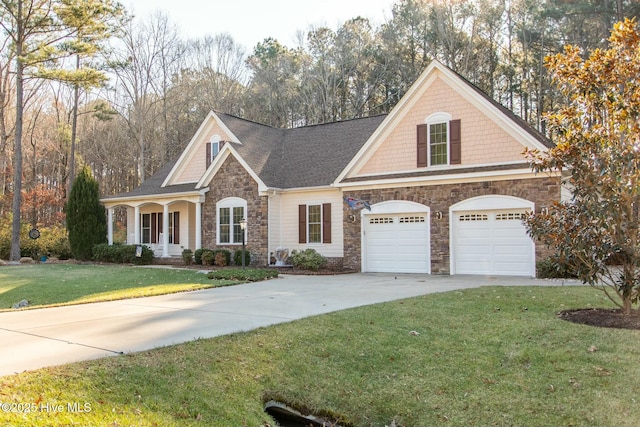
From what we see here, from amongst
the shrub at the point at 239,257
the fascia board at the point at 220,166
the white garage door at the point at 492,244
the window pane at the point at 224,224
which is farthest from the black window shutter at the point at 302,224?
the white garage door at the point at 492,244

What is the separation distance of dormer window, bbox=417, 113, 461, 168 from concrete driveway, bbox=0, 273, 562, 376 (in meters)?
4.44

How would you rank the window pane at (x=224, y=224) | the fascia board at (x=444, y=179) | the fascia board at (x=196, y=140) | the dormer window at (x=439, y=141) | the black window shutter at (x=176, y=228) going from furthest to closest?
the black window shutter at (x=176, y=228)
the fascia board at (x=196, y=140)
the window pane at (x=224, y=224)
the dormer window at (x=439, y=141)
the fascia board at (x=444, y=179)

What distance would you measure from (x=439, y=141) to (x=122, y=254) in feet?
48.3

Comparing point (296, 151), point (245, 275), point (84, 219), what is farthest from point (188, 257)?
point (245, 275)

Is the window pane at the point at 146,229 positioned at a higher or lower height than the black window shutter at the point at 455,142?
lower

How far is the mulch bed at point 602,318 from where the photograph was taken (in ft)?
23.9

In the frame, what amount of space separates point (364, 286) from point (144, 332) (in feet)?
22.9

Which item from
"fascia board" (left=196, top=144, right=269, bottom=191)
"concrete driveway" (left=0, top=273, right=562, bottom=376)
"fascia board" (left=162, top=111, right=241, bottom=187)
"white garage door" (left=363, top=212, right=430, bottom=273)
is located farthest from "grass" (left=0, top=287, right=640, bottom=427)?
"fascia board" (left=162, top=111, right=241, bottom=187)

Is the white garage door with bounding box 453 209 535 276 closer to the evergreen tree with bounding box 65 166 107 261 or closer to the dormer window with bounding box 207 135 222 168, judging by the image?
the dormer window with bounding box 207 135 222 168

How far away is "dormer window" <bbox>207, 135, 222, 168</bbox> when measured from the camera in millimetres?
23125

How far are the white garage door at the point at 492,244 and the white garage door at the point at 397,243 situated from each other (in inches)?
43.5

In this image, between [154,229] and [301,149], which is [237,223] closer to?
[301,149]

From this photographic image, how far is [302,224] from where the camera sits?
19844 mm

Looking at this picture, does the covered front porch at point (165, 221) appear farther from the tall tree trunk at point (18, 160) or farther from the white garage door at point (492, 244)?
the white garage door at point (492, 244)
